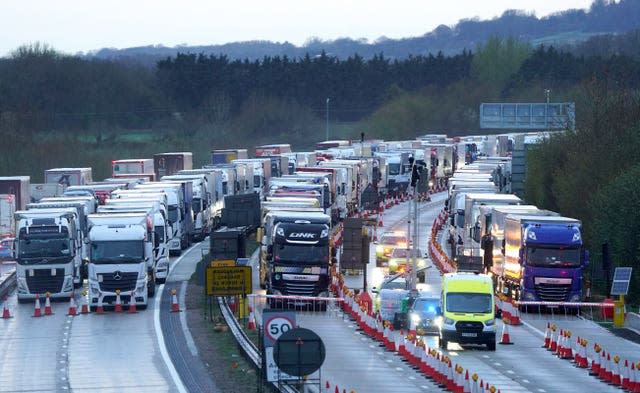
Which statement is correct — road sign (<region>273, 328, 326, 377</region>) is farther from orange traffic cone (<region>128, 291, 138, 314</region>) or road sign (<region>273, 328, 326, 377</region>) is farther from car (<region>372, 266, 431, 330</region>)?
orange traffic cone (<region>128, 291, 138, 314</region>)

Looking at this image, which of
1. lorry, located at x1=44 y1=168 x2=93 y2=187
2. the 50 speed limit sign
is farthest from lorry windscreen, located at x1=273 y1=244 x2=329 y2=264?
lorry, located at x1=44 y1=168 x2=93 y2=187

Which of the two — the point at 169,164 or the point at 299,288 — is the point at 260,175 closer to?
the point at 169,164

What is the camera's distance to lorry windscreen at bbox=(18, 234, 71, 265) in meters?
52.5

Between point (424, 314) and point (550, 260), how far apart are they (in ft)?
25.7

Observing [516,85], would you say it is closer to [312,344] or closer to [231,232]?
[231,232]

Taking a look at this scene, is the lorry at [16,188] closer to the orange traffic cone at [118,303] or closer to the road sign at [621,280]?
the orange traffic cone at [118,303]

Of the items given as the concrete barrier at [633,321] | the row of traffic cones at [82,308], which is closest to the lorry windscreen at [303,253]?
the row of traffic cones at [82,308]

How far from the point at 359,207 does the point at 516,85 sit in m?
106

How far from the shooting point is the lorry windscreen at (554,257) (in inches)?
2009

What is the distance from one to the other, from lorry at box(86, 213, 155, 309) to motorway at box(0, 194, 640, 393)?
0.67 m

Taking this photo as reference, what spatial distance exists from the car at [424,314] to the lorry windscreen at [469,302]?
176 centimetres

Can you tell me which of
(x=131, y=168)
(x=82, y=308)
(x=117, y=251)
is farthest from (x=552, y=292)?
(x=131, y=168)

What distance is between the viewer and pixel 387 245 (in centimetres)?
6981

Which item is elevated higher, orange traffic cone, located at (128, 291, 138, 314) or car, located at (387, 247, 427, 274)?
orange traffic cone, located at (128, 291, 138, 314)
